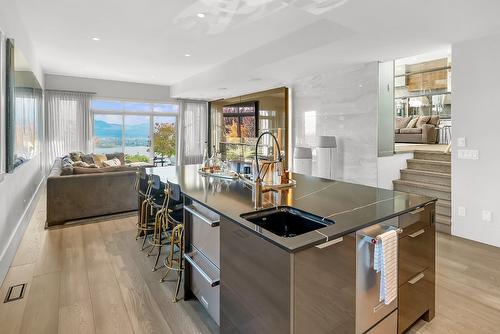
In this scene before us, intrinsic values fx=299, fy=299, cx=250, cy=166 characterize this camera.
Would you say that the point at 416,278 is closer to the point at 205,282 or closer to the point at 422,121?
the point at 205,282

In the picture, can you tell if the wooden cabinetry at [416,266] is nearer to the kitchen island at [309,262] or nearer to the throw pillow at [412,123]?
the kitchen island at [309,262]

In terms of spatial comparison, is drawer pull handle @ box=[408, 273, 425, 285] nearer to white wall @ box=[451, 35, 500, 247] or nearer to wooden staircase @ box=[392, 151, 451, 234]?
white wall @ box=[451, 35, 500, 247]

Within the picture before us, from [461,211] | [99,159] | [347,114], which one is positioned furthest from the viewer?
[99,159]

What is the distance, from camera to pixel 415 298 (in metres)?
1.89

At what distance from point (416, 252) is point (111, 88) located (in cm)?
894

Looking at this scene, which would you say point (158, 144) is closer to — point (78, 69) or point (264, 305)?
point (78, 69)

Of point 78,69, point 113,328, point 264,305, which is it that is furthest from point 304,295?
point 78,69

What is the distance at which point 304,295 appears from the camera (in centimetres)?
127

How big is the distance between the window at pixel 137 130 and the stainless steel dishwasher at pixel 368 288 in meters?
8.72

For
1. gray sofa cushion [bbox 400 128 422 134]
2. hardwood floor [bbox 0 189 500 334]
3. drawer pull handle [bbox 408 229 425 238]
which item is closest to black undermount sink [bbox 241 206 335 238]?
drawer pull handle [bbox 408 229 425 238]

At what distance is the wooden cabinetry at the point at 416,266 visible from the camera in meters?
1.76

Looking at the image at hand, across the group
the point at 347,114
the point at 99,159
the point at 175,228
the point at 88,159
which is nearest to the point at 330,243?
the point at 175,228

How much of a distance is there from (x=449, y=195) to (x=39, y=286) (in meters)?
4.96

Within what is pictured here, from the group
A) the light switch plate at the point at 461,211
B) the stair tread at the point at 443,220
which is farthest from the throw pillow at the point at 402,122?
the light switch plate at the point at 461,211
